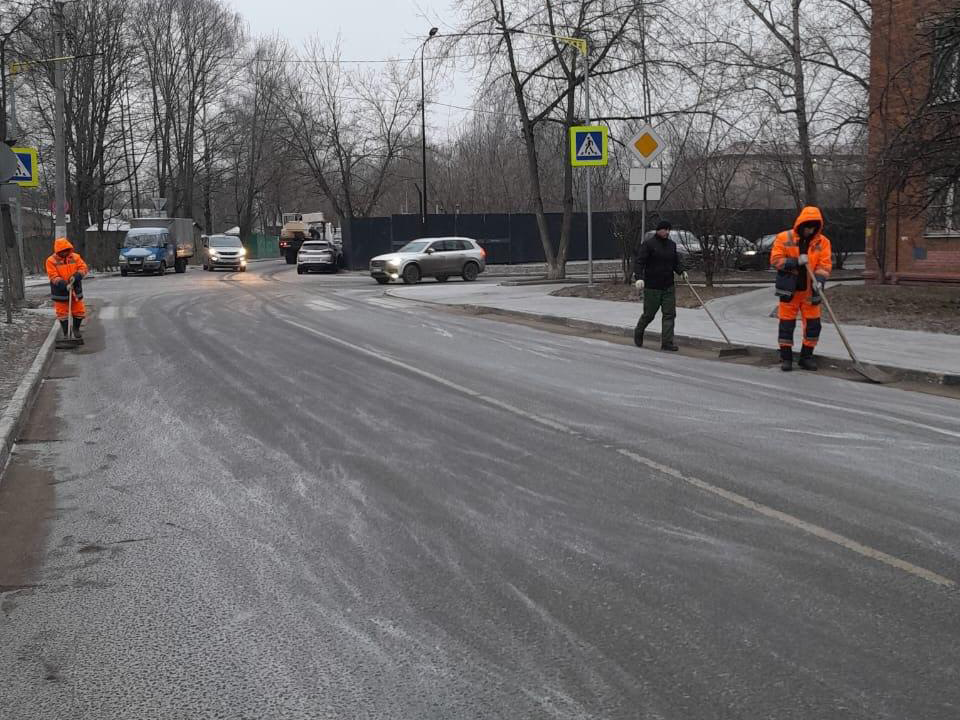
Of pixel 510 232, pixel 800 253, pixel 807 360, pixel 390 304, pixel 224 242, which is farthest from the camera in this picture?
pixel 510 232

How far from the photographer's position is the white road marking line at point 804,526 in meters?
4.48

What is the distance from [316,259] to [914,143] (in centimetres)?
2931

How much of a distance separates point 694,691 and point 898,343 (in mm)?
10880

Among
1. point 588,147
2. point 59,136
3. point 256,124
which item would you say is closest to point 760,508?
point 588,147

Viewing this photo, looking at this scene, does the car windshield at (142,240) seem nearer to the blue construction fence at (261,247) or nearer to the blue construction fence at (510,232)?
the blue construction fence at (510,232)

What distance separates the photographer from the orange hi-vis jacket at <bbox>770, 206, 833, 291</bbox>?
1138 cm

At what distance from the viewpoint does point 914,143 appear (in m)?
15.1

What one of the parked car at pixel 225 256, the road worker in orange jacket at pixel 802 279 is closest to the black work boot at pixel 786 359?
the road worker in orange jacket at pixel 802 279

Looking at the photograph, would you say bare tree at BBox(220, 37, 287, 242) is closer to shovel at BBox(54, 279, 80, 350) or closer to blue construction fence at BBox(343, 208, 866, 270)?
blue construction fence at BBox(343, 208, 866, 270)

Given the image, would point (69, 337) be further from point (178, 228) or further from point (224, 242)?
point (178, 228)

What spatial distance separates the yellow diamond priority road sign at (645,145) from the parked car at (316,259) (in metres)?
24.9

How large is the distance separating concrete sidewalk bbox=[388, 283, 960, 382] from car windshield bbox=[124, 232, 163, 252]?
683 inches

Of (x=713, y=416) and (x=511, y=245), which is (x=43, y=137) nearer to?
(x=511, y=245)

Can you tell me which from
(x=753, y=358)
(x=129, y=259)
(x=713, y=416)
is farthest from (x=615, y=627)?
(x=129, y=259)
